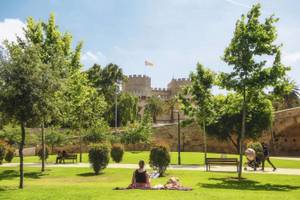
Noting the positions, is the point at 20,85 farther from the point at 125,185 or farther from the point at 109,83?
the point at 109,83

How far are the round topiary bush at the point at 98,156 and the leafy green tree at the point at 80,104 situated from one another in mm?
2866

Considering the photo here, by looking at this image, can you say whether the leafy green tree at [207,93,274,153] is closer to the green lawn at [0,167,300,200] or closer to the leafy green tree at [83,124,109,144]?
the leafy green tree at [83,124,109,144]

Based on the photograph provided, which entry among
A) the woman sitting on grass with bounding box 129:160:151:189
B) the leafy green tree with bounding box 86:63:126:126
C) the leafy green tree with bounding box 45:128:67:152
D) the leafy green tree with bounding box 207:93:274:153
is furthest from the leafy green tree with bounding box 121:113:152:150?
the woman sitting on grass with bounding box 129:160:151:189

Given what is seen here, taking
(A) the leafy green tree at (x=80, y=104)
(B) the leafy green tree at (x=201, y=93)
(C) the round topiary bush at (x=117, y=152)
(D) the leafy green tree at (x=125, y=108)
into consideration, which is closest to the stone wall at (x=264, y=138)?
(A) the leafy green tree at (x=80, y=104)

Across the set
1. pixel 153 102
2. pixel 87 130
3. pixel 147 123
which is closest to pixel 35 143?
pixel 87 130

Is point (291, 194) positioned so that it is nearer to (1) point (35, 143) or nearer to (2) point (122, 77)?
(1) point (35, 143)

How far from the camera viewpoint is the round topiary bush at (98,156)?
73.2ft

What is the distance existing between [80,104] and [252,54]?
15.7m

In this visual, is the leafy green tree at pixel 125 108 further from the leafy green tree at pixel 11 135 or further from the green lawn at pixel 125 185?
the green lawn at pixel 125 185

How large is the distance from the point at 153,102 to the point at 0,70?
64678 mm

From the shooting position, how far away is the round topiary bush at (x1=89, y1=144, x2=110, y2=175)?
2231cm

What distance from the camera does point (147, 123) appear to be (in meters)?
48.2

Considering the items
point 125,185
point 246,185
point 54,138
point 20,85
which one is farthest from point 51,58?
point 54,138

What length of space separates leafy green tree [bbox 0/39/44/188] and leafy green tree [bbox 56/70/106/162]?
7553 mm
